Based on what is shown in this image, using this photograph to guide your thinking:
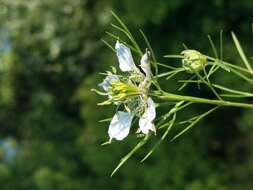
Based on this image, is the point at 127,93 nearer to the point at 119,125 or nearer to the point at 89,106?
the point at 119,125

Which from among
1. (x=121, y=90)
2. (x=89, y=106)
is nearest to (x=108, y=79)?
(x=121, y=90)

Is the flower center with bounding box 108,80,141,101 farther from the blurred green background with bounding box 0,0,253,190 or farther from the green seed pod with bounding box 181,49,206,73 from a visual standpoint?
the blurred green background with bounding box 0,0,253,190

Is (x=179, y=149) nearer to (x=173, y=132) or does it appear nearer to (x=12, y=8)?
(x=173, y=132)

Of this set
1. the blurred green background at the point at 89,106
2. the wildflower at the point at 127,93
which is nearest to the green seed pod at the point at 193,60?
the wildflower at the point at 127,93

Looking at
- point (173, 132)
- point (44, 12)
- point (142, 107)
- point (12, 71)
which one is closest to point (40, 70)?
point (12, 71)

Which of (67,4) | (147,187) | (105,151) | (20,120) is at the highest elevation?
(67,4)
